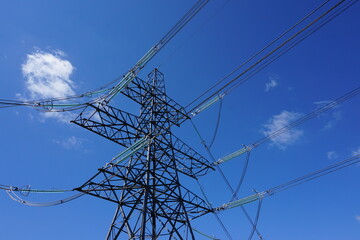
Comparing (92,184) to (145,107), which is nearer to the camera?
(92,184)

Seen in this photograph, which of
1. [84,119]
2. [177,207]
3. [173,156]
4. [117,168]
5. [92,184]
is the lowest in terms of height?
[177,207]

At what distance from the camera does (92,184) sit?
37.8 feet

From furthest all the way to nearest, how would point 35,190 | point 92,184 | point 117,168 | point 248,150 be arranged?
point 248,150, point 35,190, point 117,168, point 92,184

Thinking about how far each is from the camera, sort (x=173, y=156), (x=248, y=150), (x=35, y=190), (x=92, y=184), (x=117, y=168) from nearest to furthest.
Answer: (x=92, y=184) < (x=117, y=168) < (x=35, y=190) < (x=173, y=156) < (x=248, y=150)

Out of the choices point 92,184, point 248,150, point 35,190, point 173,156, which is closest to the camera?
point 92,184

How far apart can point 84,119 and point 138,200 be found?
494 centimetres

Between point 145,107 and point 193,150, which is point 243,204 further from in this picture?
point 145,107

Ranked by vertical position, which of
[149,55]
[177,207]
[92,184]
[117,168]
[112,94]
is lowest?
[177,207]

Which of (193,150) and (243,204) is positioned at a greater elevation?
(193,150)

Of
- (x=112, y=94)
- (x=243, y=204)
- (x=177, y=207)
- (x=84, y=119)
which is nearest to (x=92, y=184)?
(x=84, y=119)

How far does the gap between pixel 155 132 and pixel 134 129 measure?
1402 millimetres

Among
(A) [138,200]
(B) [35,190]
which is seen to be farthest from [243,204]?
(B) [35,190]

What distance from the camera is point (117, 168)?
41.4 ft

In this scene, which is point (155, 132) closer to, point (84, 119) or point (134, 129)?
point (134, 129)
